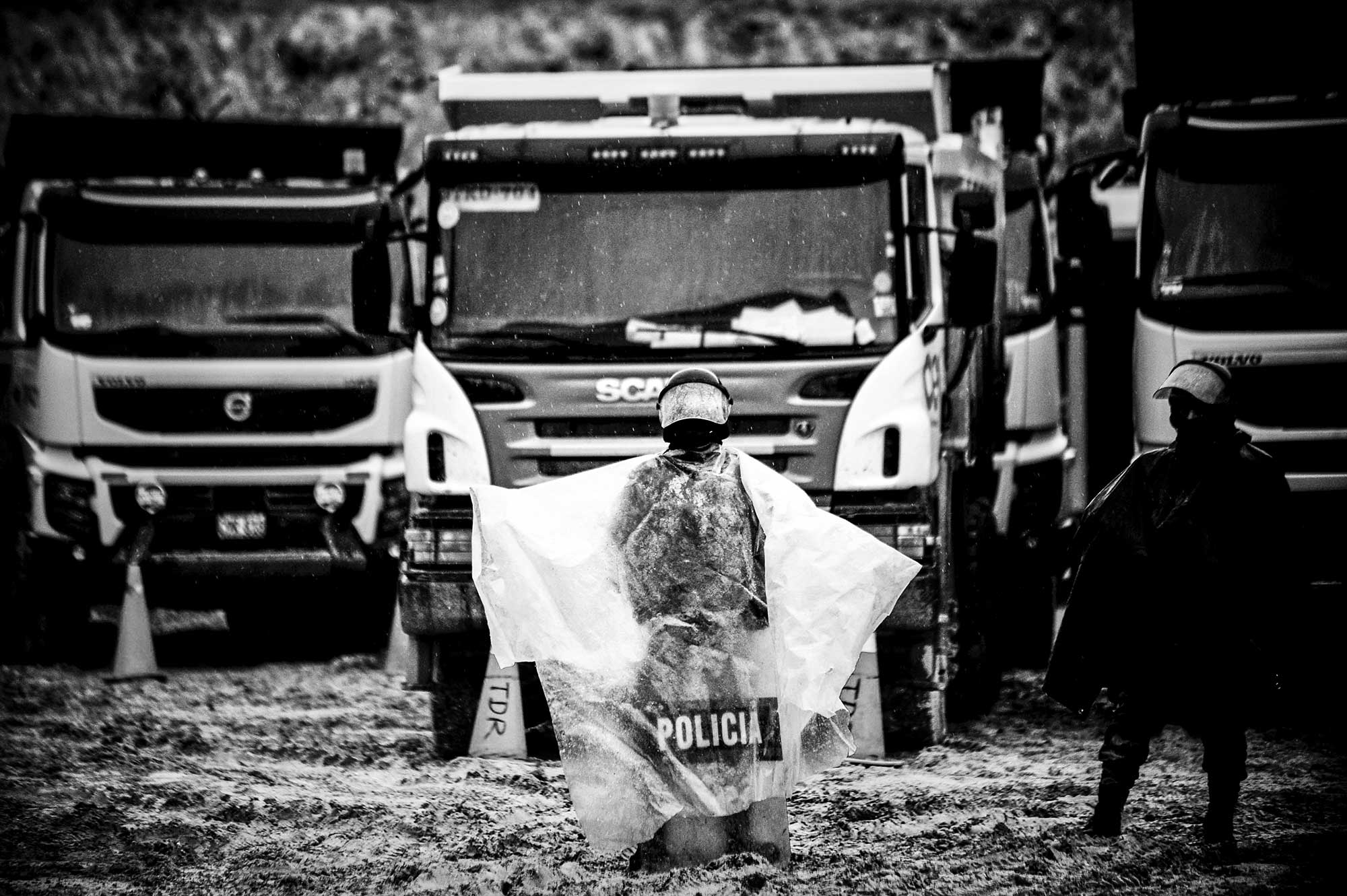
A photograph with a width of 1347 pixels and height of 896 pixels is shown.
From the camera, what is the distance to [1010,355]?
11555 mm

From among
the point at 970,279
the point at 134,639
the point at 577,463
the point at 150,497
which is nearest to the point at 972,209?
the point at 970,279

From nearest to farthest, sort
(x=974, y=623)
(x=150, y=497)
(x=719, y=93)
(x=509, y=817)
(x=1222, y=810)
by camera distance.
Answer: (x=1222, y=810) → (x=509, y=817) → (x=719, y=93) → (x=974, y=623) → (x=150, y=497)

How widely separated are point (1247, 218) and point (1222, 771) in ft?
13.3

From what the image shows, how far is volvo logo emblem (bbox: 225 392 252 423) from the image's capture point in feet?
37.3

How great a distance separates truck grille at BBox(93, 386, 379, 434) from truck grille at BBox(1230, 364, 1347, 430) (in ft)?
17.2

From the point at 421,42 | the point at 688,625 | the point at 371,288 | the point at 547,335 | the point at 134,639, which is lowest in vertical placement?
the point at 134,639

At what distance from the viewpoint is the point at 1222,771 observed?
651 cm

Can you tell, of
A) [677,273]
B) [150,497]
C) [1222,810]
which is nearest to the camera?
[1222,810]

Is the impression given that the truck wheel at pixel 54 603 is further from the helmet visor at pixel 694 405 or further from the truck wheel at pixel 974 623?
the helmet visor at pixel 694 405

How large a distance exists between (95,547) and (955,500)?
5.33 m

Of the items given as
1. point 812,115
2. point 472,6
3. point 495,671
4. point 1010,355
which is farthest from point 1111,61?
point 495,671

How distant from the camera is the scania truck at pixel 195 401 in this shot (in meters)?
11.3

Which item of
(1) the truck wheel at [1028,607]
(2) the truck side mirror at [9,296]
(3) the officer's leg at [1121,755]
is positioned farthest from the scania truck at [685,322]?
(2) the truck side mirror at [9,296]

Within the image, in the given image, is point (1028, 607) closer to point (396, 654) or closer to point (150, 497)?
point (396, 654)
